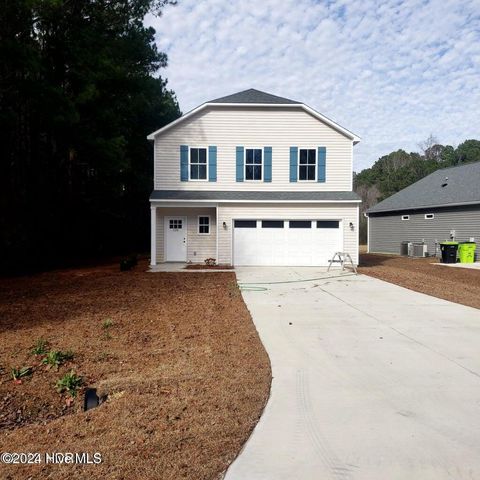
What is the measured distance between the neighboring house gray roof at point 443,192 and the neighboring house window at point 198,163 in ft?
46.3

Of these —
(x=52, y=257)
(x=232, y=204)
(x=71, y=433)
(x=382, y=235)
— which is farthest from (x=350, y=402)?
(x=382, y=235)

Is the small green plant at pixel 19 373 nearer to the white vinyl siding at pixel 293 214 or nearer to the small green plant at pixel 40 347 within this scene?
the small green plant at pixel 40 347

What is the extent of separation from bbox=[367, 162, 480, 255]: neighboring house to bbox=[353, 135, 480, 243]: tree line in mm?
16544

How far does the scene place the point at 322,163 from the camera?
16781 millimetres

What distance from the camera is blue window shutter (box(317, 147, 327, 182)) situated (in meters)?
16.8

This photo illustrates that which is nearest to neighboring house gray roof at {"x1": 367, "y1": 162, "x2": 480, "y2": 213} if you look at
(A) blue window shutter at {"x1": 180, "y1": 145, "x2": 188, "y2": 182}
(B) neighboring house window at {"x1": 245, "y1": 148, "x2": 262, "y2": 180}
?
(B) neighboring house window at {"x1": 245, "y1": 148, "x2": 262, "y2": 180}

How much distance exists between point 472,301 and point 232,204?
31.4ft

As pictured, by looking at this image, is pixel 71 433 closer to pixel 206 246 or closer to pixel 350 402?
pixel 350 402

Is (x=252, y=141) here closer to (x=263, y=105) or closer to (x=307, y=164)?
(x=263, y=105)

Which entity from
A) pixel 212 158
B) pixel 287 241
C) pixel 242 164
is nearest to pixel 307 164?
pixel 242 164

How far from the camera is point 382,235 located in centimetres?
2802

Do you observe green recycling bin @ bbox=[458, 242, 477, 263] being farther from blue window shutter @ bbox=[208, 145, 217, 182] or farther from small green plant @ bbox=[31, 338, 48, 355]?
small green plant @ bbox=[31, 338, 48, 355]

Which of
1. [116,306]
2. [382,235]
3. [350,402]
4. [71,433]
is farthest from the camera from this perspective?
[382,235]

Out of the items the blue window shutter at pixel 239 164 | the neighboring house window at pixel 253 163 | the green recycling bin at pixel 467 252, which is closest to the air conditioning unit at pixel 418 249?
the green recycling bin at pixel 467 252
